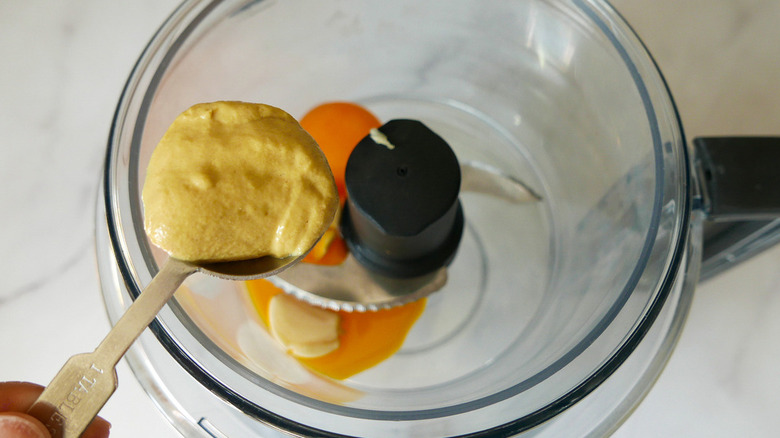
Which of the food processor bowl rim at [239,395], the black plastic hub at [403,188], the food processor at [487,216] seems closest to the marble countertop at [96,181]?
the food processor at [487,216]

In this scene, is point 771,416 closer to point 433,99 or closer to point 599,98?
point 599,98

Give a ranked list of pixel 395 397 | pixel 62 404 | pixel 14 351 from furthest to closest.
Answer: pixel 14 351
pixel 395 397
pixel 62 404

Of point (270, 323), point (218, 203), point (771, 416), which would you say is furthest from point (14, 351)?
point (771, 416)

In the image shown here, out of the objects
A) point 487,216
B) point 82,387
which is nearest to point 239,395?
point 82,387

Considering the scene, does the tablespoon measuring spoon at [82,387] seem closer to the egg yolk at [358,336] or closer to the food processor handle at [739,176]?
the egg yolk at [358,336]

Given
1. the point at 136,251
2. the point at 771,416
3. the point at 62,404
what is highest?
the point at 771,416

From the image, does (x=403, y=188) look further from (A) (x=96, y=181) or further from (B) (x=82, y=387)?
(A) (x=96, y=181)
